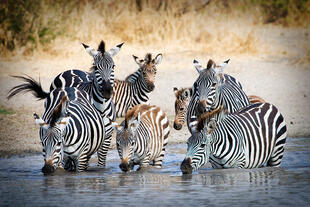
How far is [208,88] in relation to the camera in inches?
368

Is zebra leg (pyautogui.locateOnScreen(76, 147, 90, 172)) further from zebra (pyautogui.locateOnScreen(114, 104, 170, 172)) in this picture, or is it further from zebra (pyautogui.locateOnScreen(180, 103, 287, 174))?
zebra (pyautogui.locateOnScreen(180, 103, 287, 174))

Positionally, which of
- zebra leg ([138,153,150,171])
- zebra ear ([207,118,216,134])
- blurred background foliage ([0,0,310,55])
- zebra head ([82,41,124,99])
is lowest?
zebra leg ([138,153,150,171])

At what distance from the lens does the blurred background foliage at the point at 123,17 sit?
19.5 m

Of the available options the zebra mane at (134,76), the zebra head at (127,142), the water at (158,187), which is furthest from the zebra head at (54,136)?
the zebra mane at (134,76)

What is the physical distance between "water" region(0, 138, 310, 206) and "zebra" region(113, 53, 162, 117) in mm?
2798

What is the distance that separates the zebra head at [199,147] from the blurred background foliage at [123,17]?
448 inches

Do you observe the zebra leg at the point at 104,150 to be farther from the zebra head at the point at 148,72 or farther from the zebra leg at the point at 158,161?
the zebra head at the point at 148,72

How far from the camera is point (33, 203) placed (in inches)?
278

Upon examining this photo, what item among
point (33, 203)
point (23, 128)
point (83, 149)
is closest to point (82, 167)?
point (83, 149)

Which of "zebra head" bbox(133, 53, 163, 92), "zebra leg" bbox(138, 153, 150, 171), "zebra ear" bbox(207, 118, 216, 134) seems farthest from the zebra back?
"zebra head" bbox(133, 53, 163, 92)

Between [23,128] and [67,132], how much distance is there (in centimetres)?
462

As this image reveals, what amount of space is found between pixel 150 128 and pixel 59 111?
1.79m

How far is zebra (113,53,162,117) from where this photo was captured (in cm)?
1203

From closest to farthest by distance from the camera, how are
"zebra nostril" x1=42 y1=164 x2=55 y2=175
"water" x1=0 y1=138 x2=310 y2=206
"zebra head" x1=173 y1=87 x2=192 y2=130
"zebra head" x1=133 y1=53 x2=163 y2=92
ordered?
"water" x1=0 y1=138 x2=310 y2=206 < "zebra nostril" x1=42 y1=164 x2=55 y2=175 < "zebra head" x1=173 y1=87 x2=192 y2=130 < "zebra head" x1=133 y1=53 x2=163 y2=92
